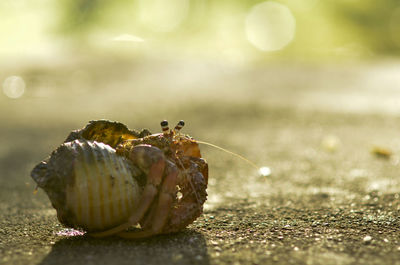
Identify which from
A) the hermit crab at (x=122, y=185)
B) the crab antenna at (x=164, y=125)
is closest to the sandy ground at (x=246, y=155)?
the hermit crab at (x=122, y=185)

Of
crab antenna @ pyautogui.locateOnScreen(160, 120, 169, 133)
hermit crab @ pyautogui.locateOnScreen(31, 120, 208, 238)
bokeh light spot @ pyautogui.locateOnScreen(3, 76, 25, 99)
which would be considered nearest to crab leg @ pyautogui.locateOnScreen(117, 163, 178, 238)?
hermit crab @ pyautogui.locateOnScreen(31, 120, 208, 238)

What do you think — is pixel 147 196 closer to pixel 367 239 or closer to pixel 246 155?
pixel 367 239

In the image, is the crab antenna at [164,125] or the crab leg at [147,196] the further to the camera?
the crab antenna at [164,125]

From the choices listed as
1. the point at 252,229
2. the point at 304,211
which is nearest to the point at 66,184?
the point at 252,229

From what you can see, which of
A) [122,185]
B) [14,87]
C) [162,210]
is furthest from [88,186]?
[14,87]

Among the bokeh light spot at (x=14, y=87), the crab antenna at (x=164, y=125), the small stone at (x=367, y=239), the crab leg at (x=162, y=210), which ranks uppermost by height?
the bokeh light spot at (x=14, y=87)

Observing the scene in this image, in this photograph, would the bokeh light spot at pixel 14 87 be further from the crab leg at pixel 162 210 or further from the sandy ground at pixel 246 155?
the crab leg at pixel 162 210
